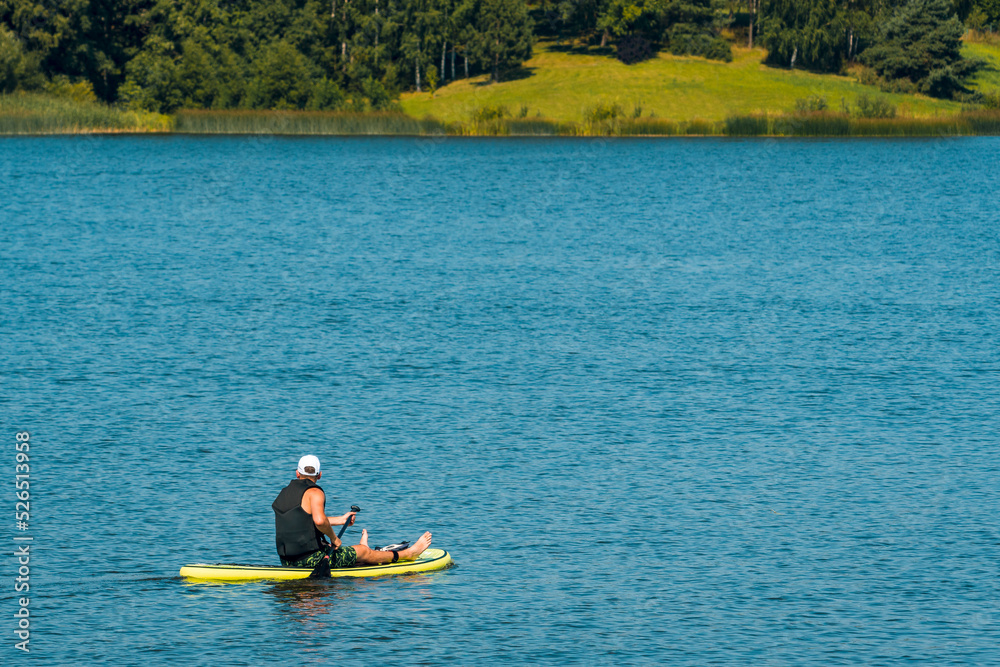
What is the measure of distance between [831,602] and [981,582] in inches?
88.1

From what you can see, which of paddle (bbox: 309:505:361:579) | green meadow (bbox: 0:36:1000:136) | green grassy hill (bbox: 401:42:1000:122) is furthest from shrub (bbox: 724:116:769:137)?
paddle (bbox: 309:505:361:579)

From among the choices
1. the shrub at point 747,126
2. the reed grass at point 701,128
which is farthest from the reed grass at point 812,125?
the reed grass at point 701,128

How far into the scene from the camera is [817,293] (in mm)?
42938

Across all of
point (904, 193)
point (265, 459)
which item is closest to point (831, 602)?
point (265, 459)

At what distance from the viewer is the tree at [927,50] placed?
14988 centimetres

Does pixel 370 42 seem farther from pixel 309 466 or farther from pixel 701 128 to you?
pixel 309 466

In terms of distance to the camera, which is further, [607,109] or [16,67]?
[607,109]

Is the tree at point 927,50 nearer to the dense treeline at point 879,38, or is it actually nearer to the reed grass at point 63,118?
the dense treeline at point 879,38

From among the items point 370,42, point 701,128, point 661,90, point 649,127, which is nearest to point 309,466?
point 649,127

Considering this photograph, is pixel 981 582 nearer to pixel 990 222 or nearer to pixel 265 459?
pixel 265 459

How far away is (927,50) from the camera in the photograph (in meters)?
152

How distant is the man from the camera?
17.4 metres

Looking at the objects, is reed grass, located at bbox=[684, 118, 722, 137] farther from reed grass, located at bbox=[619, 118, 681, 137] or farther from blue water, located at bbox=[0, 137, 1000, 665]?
blue water, located at bbox=[0, 137, 1000, 665]

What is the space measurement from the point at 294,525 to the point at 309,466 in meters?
0.82
